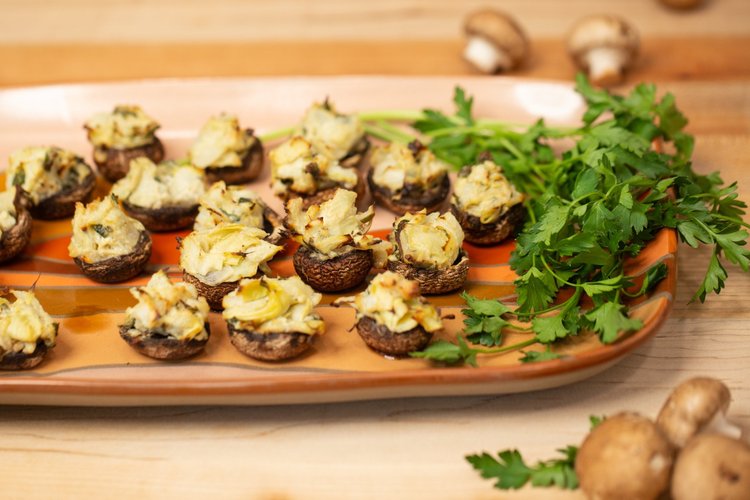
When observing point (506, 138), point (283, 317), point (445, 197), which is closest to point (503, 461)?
point (283, 317)

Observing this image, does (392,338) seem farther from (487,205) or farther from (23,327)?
(23,327)

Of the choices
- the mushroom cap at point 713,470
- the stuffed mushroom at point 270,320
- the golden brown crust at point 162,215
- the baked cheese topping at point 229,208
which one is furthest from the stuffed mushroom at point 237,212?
the mushroom cap at point 713,470

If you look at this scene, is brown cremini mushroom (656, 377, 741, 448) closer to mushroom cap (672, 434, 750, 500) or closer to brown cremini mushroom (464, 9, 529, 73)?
mushroom cap (672, 434, 750, 500)

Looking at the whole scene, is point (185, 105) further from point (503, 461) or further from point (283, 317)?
point (503, 461)

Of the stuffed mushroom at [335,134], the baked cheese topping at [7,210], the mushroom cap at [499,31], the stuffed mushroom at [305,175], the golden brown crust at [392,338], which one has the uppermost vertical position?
the mushroom cap at [499,31]

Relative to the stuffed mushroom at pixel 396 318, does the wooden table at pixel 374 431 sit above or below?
below

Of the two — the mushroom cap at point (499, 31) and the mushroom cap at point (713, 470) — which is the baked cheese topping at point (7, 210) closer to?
the mushroom cap at point (713, 470)
